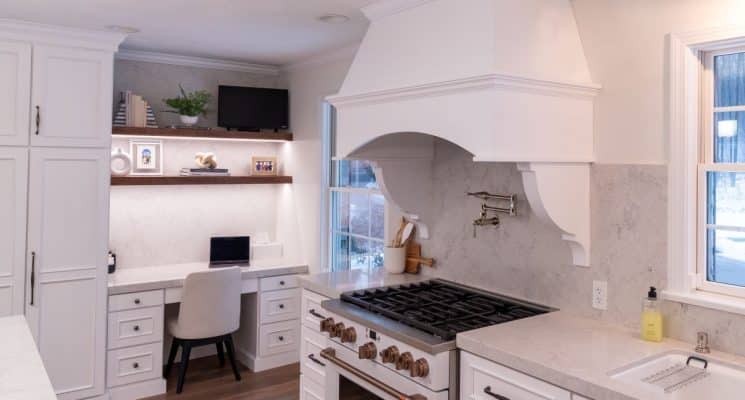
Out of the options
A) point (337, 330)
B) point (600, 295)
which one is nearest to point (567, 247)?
point (600, 295)

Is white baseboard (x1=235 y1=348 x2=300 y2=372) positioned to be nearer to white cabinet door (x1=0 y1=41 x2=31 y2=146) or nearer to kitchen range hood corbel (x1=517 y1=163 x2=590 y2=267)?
white cabinet door (x1=0 y1=41 x2=31 y2=146)

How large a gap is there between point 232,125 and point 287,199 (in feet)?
2.53

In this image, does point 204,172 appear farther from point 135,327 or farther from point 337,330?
point 337,330

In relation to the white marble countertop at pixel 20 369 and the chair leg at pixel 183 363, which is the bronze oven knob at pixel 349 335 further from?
the chair leg at pixel 183 363

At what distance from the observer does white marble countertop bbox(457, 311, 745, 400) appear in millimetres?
1618

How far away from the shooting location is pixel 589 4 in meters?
2.29

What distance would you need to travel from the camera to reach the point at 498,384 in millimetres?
1886

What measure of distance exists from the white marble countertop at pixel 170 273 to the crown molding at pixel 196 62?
5.23 ft

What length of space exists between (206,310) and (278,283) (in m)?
0.62

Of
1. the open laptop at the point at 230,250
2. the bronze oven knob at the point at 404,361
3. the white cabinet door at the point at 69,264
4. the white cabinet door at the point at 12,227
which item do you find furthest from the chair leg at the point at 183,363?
the bronze oven knob at the point at 404,361

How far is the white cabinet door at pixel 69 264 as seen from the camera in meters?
3.36

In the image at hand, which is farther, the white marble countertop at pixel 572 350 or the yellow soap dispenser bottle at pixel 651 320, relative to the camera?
the yellow soap dispenser bottle at pixel 651 320

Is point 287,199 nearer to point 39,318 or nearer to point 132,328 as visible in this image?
point 132,328

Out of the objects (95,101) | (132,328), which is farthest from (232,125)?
(132,328)
